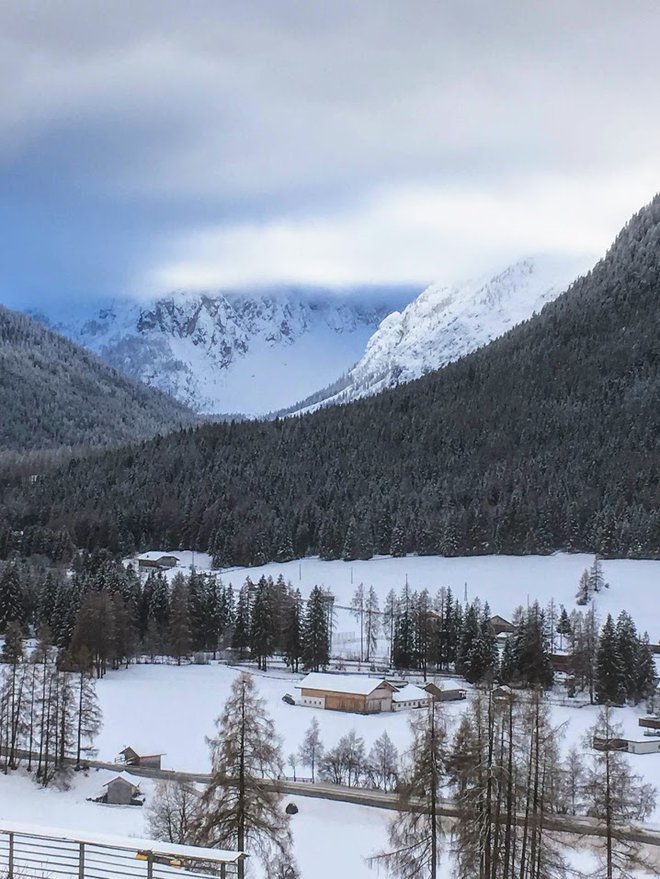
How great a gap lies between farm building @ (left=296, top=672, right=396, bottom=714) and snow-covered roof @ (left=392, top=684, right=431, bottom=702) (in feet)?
1.52

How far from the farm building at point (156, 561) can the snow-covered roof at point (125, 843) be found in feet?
383

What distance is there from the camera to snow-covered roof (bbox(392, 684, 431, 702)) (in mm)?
72875

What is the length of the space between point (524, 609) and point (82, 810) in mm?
69937

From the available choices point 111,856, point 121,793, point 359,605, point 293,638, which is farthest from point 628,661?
point 111,856

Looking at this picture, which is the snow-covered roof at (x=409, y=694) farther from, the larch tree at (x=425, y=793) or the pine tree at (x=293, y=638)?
the larch tree at (x=425, y=793)

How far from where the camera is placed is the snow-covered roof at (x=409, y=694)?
239 ft

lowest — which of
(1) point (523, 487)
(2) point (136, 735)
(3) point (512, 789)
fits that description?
(2) point (136, 735)

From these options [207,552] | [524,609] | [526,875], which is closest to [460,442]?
[207,552]

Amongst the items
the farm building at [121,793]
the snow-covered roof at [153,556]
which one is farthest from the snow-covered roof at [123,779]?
the snow-covered roof at [153,556]

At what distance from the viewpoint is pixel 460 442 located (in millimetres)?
180875

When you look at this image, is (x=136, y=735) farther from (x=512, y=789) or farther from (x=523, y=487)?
(x=523, y=487)

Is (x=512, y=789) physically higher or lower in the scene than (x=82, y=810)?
higher

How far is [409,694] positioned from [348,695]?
5.40m

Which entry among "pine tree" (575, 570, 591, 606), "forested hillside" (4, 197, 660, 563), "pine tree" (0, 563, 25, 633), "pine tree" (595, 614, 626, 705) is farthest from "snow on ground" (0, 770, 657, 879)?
"forested hillside" (4, 197, 660, 563)
